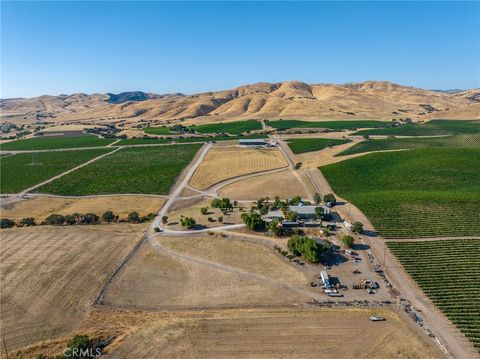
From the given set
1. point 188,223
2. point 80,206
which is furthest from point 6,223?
point 188,223

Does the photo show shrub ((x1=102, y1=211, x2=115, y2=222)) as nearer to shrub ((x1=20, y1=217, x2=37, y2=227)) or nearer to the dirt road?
shrub ((x1=20, y1=217, x2=37, y2=227))

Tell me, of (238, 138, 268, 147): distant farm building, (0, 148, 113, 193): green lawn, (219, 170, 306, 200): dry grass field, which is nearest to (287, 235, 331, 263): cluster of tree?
(219, 170, 306, 200): dry grass field

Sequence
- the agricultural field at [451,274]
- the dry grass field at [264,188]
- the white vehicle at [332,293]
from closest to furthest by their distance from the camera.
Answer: the agricultural field at [451,274] < the white vehicle at [332,293] < the dry grass field at [264,188]

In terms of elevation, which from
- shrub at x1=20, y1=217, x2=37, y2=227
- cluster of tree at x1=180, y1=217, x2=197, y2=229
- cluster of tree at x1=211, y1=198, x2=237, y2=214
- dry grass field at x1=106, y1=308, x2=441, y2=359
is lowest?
dry grass field at x1=106, y1=308, x2=441, y2=359

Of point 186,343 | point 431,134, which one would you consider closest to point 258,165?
point 186,343

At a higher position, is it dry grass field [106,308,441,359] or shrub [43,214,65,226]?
shrub [43,214,65,226]

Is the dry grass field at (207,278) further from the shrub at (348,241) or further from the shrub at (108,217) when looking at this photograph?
the shrub at (108,217)


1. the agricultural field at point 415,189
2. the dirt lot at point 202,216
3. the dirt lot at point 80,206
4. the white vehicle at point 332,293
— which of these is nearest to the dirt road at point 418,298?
the agricultural field at point 415,189
